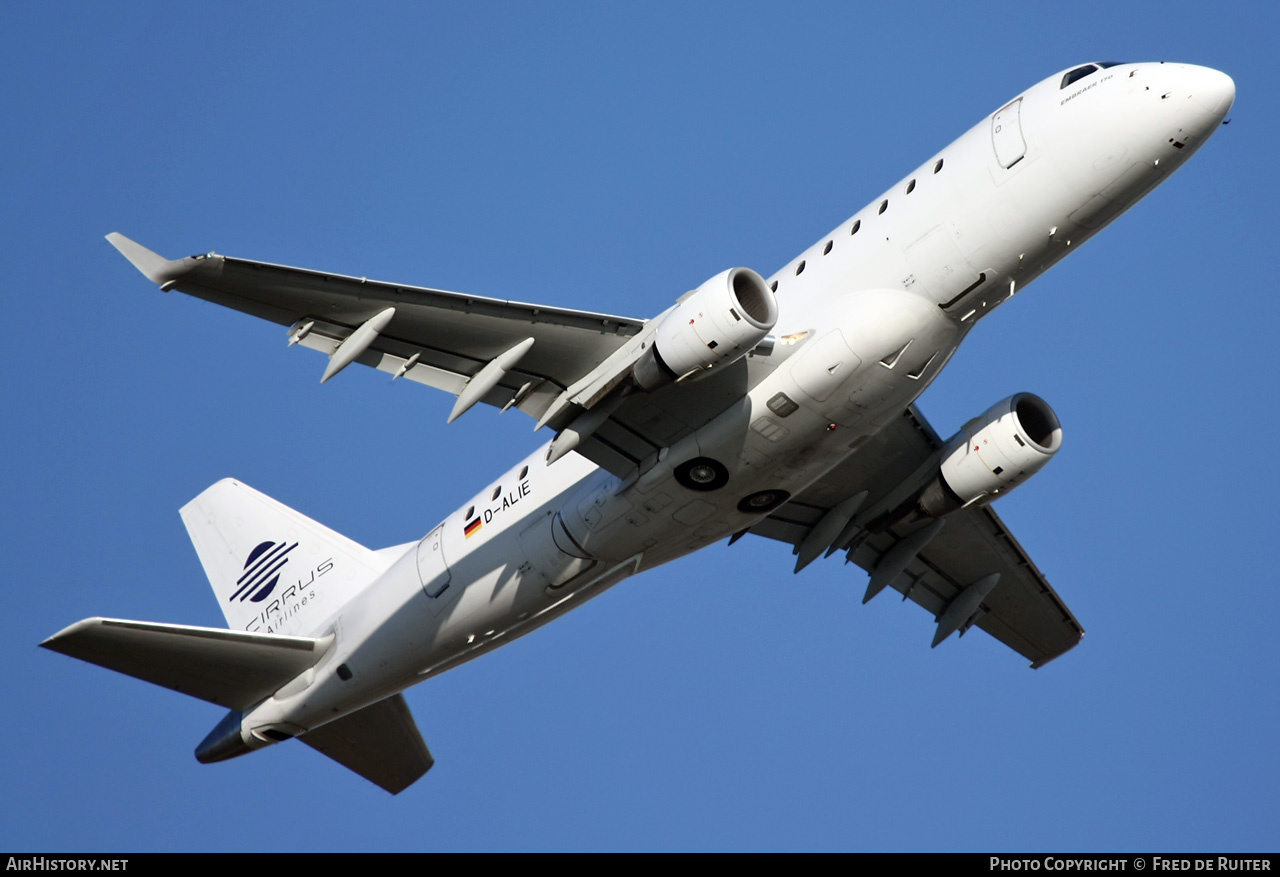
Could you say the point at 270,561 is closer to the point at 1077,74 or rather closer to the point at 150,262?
the point at 150,262

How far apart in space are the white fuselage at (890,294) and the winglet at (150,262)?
796 centimetres

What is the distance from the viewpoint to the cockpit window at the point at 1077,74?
23859 mm

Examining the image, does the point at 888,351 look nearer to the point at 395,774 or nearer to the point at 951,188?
the point at 951,188

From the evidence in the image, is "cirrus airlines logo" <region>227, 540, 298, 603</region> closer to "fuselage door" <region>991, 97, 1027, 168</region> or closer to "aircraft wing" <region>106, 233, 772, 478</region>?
"aircraft wing" <region>106, 233, 772, 478</region>

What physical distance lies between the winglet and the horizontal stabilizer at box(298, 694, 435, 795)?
12199 millimetres

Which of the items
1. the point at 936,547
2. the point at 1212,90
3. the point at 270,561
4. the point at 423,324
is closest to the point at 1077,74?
the point at 1212,90

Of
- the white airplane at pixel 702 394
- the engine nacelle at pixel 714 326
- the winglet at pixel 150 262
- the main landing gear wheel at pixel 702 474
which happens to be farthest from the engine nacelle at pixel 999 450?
the winglet at pixel 150 262

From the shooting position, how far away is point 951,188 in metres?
24.0

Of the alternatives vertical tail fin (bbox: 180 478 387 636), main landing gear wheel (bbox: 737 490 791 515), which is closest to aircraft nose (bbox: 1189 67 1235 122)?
main landing gear wheel (bbox: 737 490 791 515)

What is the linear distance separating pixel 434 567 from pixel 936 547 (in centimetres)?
1085

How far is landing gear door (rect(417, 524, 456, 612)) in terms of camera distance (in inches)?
1096

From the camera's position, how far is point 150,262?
71.9 feet
